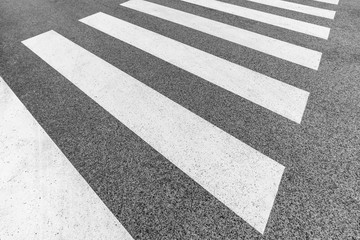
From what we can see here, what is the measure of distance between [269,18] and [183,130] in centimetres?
316

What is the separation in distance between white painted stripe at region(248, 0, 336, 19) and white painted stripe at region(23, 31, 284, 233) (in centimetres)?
355

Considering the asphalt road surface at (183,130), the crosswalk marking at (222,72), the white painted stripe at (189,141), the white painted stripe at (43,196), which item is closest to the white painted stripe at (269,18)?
the asphalt road surface at (183,130)

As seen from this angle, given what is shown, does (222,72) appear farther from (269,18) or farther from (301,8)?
(301,8)

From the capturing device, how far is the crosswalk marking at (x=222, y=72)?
2547 mm

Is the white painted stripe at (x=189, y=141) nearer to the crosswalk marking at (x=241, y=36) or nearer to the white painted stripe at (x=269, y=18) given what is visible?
the crosswalk marking at (x=241, y=36)

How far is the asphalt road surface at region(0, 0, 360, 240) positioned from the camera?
170 centimetres

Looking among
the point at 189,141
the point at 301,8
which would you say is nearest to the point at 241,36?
the point at 301,8

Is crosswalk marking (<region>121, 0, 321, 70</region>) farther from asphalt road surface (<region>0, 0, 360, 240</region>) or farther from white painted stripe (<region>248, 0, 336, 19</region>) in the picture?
white painted stripe (<region>248, 0, 336, 19</region>)

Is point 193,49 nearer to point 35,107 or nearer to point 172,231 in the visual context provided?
point 35,107

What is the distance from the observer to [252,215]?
5.52 feet

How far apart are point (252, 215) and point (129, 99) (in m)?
1.80

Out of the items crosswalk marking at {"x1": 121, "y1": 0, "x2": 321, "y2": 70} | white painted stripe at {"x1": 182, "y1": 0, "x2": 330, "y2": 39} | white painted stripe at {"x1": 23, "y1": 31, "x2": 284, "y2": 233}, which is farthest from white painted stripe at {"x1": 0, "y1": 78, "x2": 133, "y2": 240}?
white painted stripe at {"x1": 182, "y1": 0, "x2": 330, "y2": 39}

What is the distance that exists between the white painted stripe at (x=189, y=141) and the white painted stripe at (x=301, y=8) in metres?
3.55

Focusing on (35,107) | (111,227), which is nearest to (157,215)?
(111,227)
